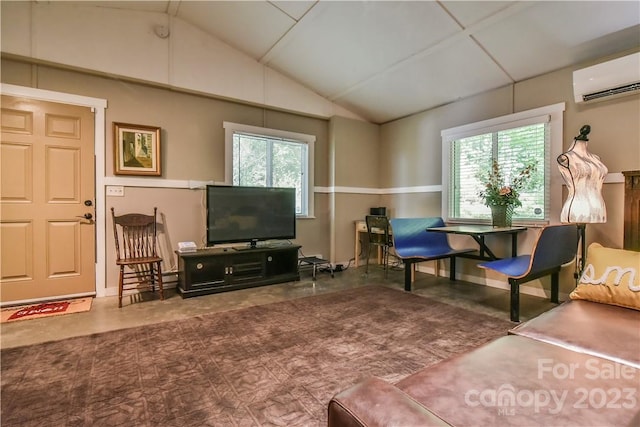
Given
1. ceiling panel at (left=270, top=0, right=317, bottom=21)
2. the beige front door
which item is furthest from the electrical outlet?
ceiling panel at (left=270, top=0, right=317, bottom=21)

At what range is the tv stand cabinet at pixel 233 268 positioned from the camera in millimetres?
3457

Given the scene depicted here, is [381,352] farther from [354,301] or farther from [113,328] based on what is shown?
[113,328]

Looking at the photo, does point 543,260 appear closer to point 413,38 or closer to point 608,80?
point 608,80

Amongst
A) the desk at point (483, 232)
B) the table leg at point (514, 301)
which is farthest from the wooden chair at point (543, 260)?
the desk at point (483, 232)

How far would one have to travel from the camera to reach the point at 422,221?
417 centimetres

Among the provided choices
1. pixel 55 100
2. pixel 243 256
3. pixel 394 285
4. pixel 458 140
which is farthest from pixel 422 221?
pixel 55 100

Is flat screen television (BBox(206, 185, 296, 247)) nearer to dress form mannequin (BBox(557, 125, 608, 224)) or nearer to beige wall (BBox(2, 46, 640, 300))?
beige wall (BBox(2, 46, 640, 300))

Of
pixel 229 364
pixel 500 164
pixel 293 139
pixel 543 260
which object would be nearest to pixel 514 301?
pixel 543 260

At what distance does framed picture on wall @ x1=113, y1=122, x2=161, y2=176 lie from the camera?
3.49 meters

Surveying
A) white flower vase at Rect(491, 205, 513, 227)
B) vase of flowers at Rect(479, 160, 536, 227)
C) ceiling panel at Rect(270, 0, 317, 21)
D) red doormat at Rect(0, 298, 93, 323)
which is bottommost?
red doormat at Rect(0, 298, 93, 323)

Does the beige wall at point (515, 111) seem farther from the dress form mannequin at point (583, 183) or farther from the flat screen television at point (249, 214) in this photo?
the flat screen television at point (249, 214)

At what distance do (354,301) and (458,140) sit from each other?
2.69 meters

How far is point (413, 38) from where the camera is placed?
3332mm

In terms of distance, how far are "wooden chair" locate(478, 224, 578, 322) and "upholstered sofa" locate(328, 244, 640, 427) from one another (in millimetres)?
1075
